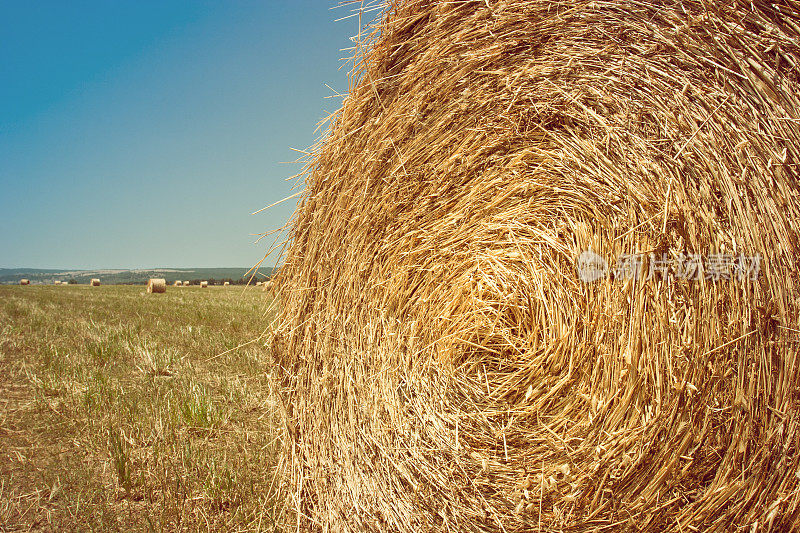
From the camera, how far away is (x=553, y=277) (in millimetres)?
2100

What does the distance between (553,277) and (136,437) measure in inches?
112

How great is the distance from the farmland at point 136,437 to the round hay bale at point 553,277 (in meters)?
0.46

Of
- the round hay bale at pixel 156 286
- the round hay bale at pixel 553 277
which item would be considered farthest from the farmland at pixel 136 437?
the round hay bale at pixel 156 286

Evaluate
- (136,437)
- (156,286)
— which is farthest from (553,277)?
(156,286)

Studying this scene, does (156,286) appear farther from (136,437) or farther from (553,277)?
(553,277)

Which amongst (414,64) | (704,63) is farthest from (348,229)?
(704,63)

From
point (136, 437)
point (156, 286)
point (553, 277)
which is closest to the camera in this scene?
point (553, 277)

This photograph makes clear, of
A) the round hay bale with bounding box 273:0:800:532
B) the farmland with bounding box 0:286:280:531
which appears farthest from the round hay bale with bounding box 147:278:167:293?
the round hay bale with bounding box 273:0:800:532

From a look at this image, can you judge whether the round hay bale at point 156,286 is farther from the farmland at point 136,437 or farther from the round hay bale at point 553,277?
the round hay bale at point 553,277

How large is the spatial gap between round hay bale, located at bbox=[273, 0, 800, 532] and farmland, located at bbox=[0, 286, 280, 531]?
0.46 metres

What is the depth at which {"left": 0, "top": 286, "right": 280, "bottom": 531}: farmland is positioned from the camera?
262cm

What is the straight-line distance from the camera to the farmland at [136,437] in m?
2.62

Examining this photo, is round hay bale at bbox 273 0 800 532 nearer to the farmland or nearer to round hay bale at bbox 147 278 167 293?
the farmland

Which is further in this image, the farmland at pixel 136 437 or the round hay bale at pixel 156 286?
the round hay bale at pixel 156 286
